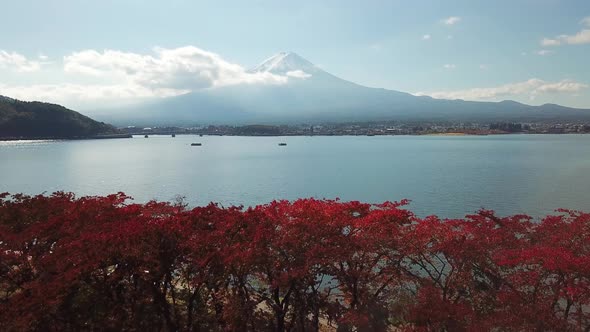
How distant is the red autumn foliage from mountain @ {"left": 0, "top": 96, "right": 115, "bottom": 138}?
92008 mm

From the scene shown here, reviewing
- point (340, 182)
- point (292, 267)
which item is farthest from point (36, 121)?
point (292, 267)

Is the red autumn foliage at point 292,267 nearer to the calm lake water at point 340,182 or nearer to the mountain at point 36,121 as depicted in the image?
the calm lake water at point 340,182

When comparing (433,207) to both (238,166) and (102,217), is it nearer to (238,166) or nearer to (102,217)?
(102,217)

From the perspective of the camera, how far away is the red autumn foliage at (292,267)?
610 cm

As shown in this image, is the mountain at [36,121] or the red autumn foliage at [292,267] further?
the mountain at [36,121]

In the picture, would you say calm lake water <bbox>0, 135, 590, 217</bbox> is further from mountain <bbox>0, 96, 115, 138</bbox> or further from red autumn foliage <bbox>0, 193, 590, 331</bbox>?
mountain <bbox>0, 96, 115, 138</bbox>

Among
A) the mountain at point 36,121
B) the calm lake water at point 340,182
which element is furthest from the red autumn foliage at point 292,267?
the mountain at point 36,121

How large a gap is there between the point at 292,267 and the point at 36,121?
319ft

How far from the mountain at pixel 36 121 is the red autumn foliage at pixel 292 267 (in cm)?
9201

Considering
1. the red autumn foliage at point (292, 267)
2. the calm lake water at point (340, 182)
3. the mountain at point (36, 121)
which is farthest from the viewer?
the mountain at point (36, 121)

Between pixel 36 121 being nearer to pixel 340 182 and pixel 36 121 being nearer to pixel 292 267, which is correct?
pixel 340 182

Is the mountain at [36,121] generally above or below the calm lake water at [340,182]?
above

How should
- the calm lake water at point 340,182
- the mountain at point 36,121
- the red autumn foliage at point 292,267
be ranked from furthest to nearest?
1. the mountain at point 36,121
2. the calm lake water at point 340,182
3. the red autumn foliage at point 292,267

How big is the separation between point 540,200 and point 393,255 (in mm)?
21795
